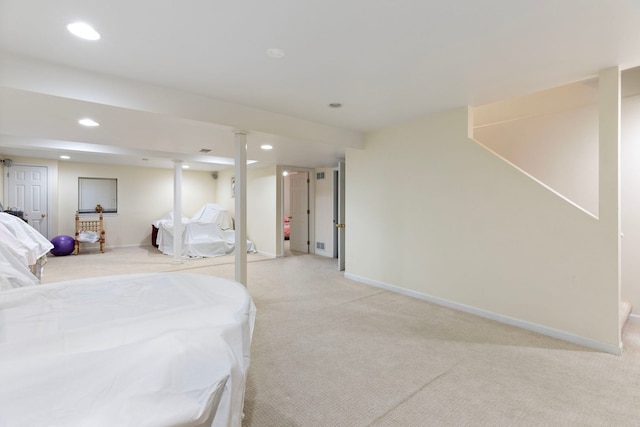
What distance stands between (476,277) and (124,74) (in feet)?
13.1

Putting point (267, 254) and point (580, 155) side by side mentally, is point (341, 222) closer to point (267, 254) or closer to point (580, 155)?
point (267, 254)

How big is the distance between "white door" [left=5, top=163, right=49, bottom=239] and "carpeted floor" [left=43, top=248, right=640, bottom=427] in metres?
6.45

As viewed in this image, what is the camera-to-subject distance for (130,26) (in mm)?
1822

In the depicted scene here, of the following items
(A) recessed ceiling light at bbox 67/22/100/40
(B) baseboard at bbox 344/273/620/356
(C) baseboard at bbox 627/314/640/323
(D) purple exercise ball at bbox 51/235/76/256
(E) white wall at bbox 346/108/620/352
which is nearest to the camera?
(A) recessed ceiling light at bbox 67/22/100/40

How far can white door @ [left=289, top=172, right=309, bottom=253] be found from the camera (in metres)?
7.41

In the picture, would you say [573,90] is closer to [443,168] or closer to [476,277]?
[443,168]

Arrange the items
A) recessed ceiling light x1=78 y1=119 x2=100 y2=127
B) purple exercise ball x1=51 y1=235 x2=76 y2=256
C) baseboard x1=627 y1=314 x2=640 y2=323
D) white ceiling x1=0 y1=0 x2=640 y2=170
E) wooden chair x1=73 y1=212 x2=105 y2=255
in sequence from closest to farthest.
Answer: white ceiling x1=0 y1=0 x2=640 y2=170, baseboard x1=627 y1=314 x2=640 y2=323, recessed ceiling light x1=78 y1=119 x2=100 y2=127, purple exercise ball x1=51 y1=235 x2=76 y2=256, wooden chair x1=73 y1=212 x2=105 y2=255

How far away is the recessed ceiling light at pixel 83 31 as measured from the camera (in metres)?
1.81

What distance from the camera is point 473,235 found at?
3328 mm

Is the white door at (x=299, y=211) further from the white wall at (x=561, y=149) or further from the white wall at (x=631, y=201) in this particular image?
the white wall at (x=631, y=201)

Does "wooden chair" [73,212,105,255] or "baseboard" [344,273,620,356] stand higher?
"wooden chair" [73,212,105,255]

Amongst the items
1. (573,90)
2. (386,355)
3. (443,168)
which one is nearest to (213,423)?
(386,355)

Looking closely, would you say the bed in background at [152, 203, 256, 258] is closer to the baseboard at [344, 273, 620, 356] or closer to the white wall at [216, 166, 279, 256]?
the white wall at [216, 166, 279, 256]

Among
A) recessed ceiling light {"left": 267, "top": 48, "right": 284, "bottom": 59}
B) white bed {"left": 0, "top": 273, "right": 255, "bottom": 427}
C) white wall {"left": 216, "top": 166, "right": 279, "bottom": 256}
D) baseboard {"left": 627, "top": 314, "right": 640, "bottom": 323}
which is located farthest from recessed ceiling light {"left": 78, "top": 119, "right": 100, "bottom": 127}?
baseboard {"left": 627, "top": 314, "right": 640, "bottom": 323}
